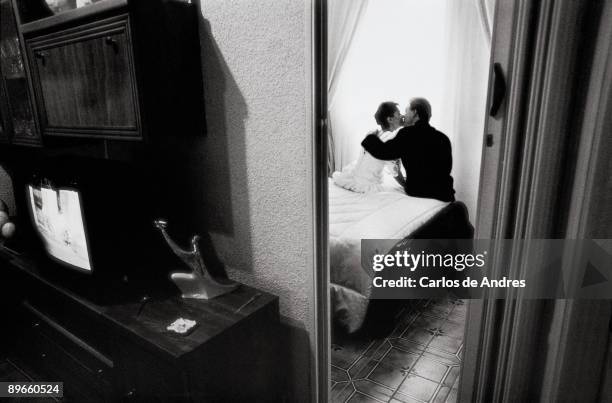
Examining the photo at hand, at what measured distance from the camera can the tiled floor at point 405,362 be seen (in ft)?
5.80

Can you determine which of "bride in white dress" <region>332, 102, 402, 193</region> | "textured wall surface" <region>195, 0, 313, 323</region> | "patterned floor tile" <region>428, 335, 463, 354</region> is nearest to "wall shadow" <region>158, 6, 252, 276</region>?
"textured wall surface" <region>195, 0, 313, 323</region>

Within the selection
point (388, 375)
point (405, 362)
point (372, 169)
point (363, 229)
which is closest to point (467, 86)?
point (372, 169)

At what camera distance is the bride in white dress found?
3.11 metres

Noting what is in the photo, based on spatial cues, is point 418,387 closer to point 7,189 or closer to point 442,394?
point 442,394

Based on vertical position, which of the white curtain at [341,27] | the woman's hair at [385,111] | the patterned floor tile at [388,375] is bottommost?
the patterned floor tile at [388,375]

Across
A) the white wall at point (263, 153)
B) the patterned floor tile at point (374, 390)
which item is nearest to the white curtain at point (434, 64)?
the patterned floor tile at point (374, 390)

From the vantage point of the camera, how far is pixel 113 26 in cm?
116

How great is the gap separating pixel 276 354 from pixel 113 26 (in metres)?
1.16

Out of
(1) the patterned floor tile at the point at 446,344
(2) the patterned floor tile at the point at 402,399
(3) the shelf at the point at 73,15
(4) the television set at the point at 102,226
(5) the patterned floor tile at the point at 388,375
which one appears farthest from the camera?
(1) the patterned floor tile at the point at 446,344

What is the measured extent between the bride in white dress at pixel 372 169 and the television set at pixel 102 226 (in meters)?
1.88

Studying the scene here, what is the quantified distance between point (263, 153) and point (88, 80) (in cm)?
60

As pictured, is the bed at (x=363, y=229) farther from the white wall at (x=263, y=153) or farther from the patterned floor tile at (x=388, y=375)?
the white wall at (x=263, y=153)

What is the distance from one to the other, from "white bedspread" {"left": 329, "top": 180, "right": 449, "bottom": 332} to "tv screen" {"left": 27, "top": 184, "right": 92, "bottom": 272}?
1.14 meters

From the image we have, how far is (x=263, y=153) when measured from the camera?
1.33 meters
